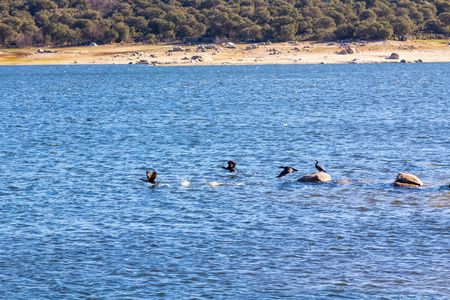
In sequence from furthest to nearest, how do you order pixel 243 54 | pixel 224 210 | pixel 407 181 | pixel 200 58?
pixel 243 54
pixel 200 58
pixel 407 181
pixel 224 210

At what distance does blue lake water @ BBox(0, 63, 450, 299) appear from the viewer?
1486 cm

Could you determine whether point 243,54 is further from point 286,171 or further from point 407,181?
point 407,181

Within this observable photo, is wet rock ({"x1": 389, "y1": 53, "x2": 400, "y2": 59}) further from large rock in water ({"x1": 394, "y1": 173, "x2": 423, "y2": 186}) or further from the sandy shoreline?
large rock in water ({"x1": 394, "y1": 173, "x2": 423, "y2": 186})

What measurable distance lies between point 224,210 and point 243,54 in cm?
13284

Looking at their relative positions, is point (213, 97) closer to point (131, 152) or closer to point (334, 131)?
point (334, 131)

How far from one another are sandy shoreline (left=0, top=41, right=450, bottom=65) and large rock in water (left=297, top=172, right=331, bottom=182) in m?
116

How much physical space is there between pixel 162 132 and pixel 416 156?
18960 millimetres

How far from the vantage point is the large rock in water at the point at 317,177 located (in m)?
25.2

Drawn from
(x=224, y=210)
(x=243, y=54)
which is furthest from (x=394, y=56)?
(x=224, y=210)

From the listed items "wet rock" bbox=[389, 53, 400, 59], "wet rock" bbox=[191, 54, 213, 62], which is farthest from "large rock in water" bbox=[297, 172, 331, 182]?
"wet rock" bbox=[389, 53, 400, 59]

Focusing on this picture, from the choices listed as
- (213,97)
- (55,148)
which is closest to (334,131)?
(55,148)

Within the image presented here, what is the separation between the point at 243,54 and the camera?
151 metres

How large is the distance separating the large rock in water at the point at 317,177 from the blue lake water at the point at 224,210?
399 mm

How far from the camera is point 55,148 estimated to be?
35.5 metres
